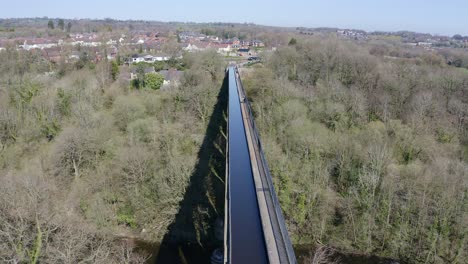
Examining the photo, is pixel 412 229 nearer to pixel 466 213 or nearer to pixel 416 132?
pixel 466 213

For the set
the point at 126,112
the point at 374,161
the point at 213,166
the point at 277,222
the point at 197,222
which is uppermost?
the point at 277,222

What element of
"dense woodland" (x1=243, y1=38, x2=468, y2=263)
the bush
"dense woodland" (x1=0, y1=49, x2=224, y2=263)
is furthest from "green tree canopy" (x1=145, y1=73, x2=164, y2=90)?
"dense woodland" (x1=243, y1=38, x2=468, y2=263)

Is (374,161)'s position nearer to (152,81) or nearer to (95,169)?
(95,169)

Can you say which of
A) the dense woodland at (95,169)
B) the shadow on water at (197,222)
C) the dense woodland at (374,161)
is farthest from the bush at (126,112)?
the dense woodland at (374,161)

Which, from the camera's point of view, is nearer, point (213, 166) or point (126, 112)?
point (213, 166)

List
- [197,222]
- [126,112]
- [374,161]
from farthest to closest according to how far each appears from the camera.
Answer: [126,112]
[374,161]
[197,222]

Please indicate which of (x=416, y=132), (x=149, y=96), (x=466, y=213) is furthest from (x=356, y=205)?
(x=149, y=96)

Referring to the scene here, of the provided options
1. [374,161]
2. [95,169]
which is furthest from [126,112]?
[374,161]
